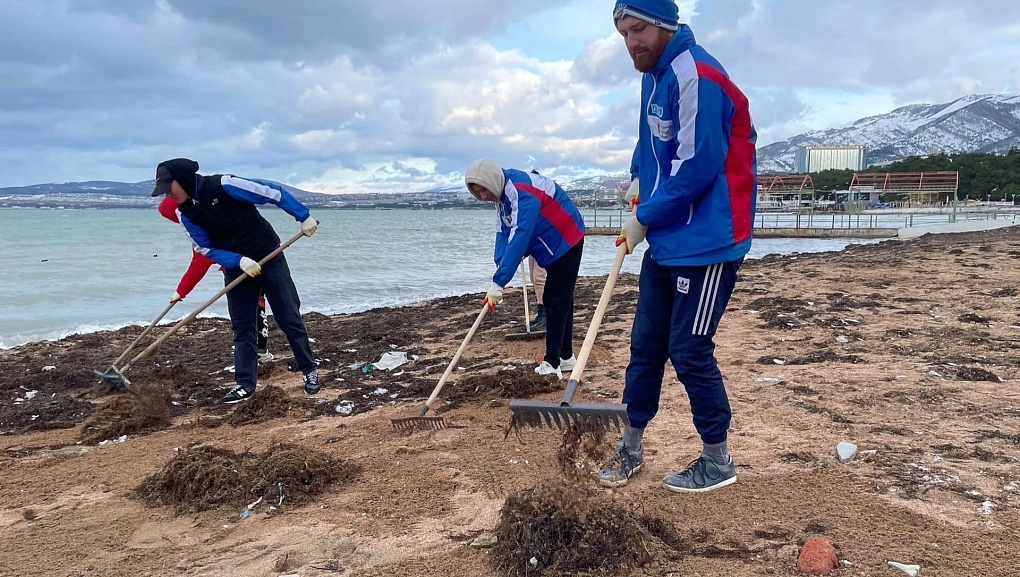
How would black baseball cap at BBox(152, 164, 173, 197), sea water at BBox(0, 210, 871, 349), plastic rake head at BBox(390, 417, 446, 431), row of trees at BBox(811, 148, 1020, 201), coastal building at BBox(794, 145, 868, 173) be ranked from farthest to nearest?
coastal building at BBox(794, 145, 868, 173), row of trees at BBox(811, 148, 1020, 201), sea water at BBox(0, 210, 871, 349), black baseball cap at BBox(152, 164, 173, 197), plastic rake head at BBox(390, 417, 446, 431)

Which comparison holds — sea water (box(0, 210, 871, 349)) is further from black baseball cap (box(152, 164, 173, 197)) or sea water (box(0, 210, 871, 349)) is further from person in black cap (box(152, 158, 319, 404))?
black baseball cap (box(152, 164, 173, 197))

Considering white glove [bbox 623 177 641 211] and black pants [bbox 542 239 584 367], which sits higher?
white glove [bbox 623 177 641 211]

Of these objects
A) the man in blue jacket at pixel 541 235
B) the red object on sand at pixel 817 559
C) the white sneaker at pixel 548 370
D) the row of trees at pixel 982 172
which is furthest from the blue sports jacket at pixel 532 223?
the row of trees at pixel 982 172

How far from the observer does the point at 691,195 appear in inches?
98.1

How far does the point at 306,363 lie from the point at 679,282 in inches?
145

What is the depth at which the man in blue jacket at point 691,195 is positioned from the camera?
2.46 meters

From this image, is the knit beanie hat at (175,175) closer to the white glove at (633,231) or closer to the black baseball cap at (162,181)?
the black baseball cap at (162,181)

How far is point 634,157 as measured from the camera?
3367 millimetres

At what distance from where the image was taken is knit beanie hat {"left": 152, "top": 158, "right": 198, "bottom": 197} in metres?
4.76

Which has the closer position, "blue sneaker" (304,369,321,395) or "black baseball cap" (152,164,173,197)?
"black baseball cap" (152,164,173,197)

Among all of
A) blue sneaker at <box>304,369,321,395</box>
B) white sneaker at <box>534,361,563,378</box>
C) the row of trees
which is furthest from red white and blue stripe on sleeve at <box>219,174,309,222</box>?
the row of trees

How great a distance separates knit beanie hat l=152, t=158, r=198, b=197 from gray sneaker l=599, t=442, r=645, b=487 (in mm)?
3763

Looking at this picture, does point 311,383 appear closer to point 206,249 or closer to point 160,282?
point 206,249

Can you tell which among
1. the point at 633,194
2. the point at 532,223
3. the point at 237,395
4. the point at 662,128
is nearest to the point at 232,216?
the point at 237,395
